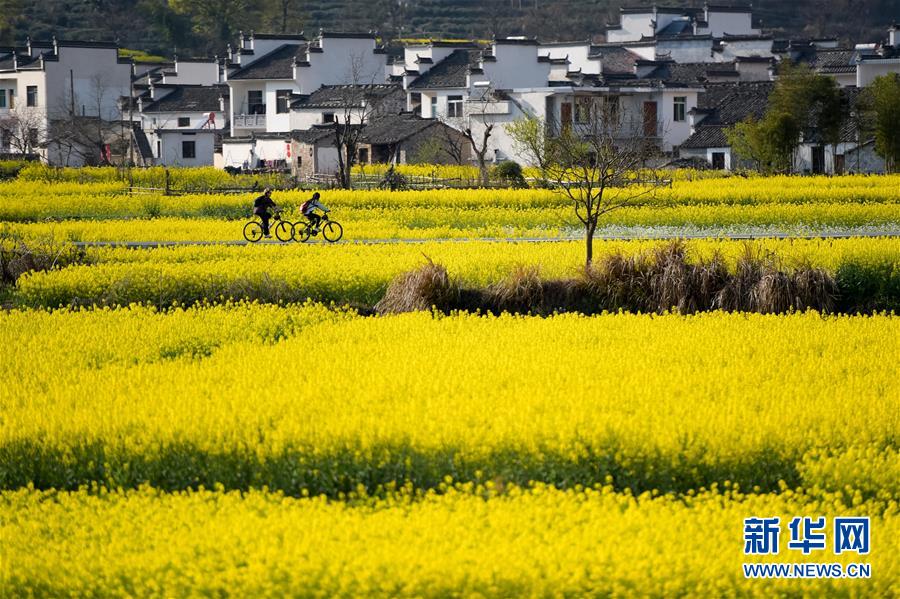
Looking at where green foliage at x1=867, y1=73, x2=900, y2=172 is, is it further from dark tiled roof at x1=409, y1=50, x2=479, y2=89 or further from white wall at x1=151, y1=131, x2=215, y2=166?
white wall at x1=151, y1=131, x2=215, y2=166

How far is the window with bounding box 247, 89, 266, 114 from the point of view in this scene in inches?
3000

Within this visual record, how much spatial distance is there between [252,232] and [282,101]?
43.3m

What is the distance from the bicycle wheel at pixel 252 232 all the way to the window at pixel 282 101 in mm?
41197

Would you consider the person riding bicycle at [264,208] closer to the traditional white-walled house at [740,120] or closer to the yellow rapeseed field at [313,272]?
the yellow rapeseed field at [313,272]

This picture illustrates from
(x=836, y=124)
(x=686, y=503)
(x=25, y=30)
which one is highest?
(x=25, y=30)

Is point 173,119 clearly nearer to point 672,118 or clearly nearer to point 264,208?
point 672,118

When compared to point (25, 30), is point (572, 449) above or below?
below

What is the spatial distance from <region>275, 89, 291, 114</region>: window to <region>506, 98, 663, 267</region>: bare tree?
50.5ft

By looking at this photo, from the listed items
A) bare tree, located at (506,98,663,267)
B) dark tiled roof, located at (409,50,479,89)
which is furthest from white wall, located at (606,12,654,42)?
bare tree, located at (506,98,663,267)

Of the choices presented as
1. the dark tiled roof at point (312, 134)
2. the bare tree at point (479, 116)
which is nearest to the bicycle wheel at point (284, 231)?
the dark tiled roof at point (312, 134)

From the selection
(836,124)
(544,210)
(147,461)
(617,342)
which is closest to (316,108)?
(836,124)

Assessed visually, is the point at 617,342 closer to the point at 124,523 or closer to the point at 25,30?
the point at 124,523

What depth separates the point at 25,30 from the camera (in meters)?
99.4

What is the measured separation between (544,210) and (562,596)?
30067mm
